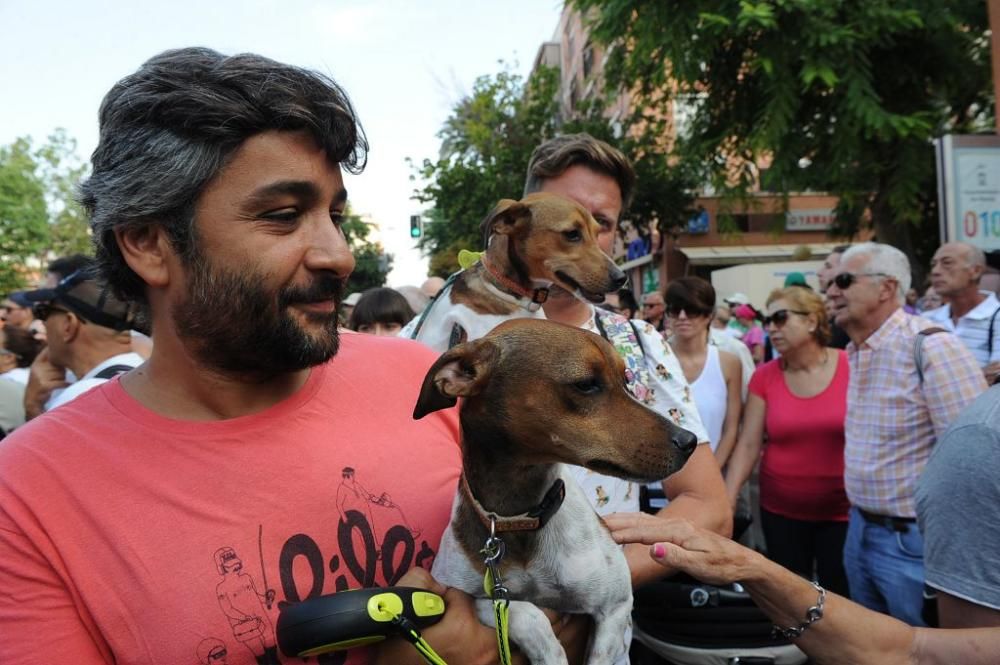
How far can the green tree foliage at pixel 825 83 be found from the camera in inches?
501

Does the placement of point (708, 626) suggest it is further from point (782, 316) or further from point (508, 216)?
point (782, 316)

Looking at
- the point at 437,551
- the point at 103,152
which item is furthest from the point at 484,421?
the point at 103,152

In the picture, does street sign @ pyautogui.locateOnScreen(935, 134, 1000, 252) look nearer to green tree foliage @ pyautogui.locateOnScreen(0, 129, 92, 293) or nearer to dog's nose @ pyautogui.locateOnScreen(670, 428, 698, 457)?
dog's nose @ pyautogui.locateOnScreen(670, 428, 698, 457)

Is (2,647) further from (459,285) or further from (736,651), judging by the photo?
(736,651)

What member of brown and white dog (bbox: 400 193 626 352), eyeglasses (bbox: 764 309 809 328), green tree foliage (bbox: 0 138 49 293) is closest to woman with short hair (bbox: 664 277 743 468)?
eyeglasses (bbox: 764 309 809 328)

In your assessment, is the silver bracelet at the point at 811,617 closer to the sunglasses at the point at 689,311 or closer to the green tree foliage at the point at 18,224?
the sunglasses at the point at 689,311

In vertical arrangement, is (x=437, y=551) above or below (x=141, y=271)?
below

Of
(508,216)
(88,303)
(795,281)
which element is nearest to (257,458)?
(508,216)

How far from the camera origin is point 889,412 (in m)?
4.39

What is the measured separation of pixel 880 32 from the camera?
43.5ft

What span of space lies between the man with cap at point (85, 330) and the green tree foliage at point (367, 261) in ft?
46.3

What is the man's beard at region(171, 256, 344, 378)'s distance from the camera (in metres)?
1.59

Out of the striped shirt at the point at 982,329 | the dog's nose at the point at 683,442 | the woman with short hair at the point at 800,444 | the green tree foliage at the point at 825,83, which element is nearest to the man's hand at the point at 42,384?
the dog's nose at the point at 683,442

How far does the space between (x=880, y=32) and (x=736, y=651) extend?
13.4 meters
